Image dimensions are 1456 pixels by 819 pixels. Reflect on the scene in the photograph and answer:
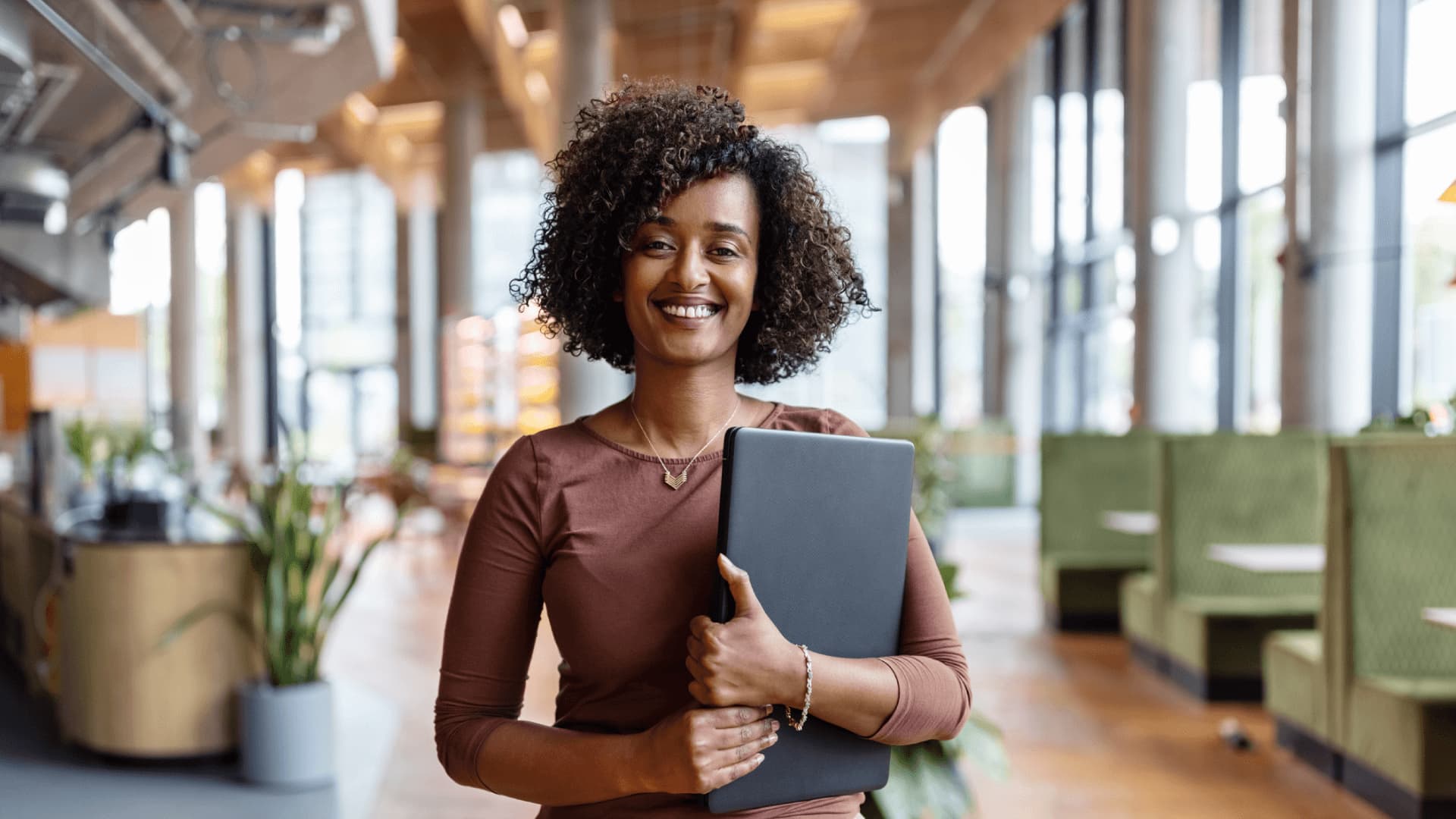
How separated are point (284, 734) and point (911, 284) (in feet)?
45.0

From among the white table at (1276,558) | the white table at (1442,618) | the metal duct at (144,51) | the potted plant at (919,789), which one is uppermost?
the metal duct at (144,51)

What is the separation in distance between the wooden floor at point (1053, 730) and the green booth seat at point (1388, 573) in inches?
12.9

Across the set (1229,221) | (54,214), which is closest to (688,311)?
(54,214)

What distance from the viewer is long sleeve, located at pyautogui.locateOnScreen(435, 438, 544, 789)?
1046 mm

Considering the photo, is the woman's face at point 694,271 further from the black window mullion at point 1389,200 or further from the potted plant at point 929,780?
the black window mullion at point 1389,200

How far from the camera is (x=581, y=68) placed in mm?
10234

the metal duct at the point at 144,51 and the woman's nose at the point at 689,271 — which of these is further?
the metal duct at the point at 144,51

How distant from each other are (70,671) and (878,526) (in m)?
3.71

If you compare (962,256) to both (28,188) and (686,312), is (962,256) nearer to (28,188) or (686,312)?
(28,188)

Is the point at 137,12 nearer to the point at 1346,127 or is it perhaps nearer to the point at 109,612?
the point at 109,612

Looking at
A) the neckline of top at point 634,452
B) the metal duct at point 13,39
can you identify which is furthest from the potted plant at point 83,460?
the neckline of top at point 634,452

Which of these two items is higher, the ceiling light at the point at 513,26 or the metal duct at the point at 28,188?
the ceiling light at the point at 513,26

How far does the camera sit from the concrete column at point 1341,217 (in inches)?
244

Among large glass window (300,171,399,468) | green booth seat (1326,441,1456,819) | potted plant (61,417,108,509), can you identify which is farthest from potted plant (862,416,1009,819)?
large glass window (300,171,399,468)
